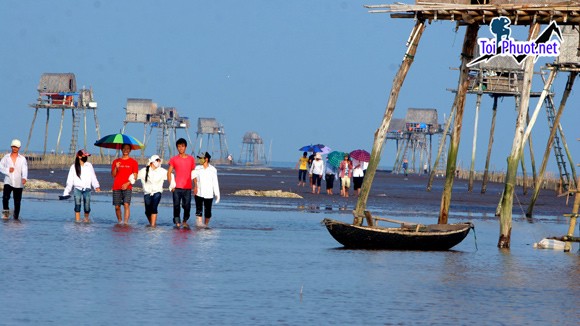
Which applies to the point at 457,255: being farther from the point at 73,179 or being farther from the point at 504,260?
the point at 73,179

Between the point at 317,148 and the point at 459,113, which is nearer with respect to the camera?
the point at 459,113

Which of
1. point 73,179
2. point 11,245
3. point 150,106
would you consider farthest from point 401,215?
point 150,106

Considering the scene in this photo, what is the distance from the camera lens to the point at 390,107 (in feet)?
76.4

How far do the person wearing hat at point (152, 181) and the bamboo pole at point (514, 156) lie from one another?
22.4 ft

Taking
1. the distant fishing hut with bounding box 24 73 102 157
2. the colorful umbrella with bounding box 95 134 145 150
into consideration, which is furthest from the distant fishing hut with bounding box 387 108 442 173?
the colorful umbrella with bounding box 95 134 145 150

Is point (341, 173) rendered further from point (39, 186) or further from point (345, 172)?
point (39, 186)

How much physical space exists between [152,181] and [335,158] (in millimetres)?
24875

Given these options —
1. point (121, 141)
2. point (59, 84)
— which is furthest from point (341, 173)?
point (59, 84)

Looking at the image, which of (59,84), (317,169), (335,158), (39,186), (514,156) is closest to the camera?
(514,156)

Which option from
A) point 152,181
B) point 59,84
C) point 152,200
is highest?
point 59,84

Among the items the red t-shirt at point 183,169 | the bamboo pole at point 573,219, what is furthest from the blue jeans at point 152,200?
the bamboo pole at point 573,219

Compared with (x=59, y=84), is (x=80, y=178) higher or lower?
lower

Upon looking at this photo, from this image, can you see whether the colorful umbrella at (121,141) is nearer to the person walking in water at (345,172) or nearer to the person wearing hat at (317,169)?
the person walking in water at (345,172)

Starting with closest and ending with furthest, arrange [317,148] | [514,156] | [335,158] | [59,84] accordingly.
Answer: [514,156] → [335,158] → [317,148] → [59,84]
